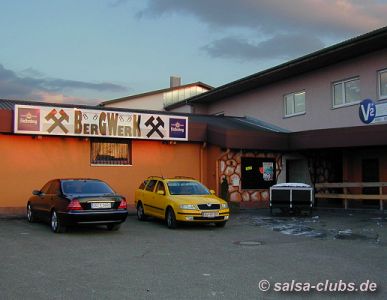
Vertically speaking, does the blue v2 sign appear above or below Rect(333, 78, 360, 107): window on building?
below

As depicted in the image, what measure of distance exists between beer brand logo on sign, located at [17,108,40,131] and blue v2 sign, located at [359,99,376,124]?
42.8 ft

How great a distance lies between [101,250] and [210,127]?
481 inches

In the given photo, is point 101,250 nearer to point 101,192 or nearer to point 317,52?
point 101,192

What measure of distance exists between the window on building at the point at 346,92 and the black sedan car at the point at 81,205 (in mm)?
12248

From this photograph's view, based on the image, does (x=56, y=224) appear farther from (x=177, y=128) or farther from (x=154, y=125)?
(x=177, y=128)

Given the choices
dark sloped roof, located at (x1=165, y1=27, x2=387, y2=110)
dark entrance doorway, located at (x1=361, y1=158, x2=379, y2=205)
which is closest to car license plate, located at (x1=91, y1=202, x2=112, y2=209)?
dark sloped roof, located at (x1=165, y1=27, x2=387, y2=110)

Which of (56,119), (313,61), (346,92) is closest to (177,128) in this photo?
(56,119)

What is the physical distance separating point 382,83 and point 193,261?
13938mm

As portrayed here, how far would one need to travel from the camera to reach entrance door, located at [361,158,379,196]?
2230 cm

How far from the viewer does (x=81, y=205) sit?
12875mm

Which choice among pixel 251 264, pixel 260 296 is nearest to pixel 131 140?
pixel 251 264

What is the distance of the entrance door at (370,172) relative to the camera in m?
22.3

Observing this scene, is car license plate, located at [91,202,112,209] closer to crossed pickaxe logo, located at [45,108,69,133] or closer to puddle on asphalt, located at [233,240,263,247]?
puddle on asphalt, located at [233,240,263,247]

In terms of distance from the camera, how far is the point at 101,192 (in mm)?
13812
